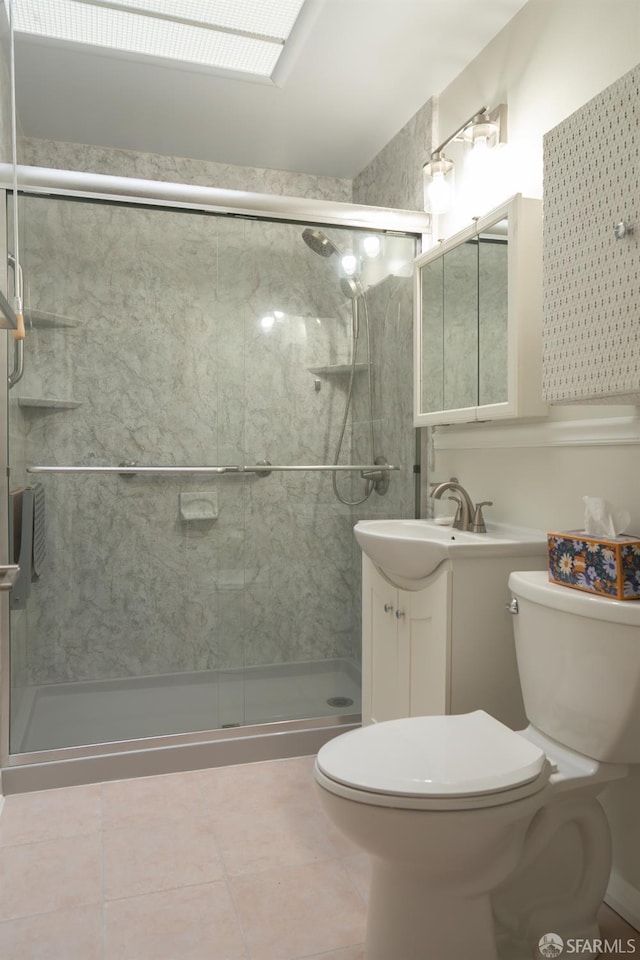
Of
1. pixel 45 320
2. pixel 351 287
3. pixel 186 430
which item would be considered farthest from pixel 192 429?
pixel 351 287

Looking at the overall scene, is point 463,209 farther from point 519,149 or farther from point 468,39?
point 468,39

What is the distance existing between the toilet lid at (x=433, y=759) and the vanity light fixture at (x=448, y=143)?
1.79 meters

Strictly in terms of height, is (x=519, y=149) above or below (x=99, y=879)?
above

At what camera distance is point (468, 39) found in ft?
7.50

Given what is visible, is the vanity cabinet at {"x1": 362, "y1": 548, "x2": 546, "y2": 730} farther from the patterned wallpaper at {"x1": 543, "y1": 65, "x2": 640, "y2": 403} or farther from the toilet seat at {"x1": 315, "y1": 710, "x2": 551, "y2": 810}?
the patterned wallpaper at {"x1": 543, "y1": 65, "x2": 640, "y2": 403}

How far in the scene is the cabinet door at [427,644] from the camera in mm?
1816

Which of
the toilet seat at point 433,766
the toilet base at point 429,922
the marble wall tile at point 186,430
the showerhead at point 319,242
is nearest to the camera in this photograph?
the toilet seat at point 433,766

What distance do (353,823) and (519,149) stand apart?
1970mm

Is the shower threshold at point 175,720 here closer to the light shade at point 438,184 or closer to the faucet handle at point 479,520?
the faucet handle at point 479,520

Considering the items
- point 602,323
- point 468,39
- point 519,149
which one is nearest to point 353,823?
point 602,323

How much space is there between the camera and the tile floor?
151 centimetres

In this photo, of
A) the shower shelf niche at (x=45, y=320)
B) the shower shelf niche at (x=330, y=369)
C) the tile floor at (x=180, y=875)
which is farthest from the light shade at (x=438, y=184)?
the tile floor at (x=180, y=875)

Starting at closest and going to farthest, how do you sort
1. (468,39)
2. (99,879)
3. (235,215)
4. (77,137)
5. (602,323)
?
(602,323), (99,879), (468,39), (235,215), (77,137)

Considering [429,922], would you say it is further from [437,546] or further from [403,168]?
[403,168]
